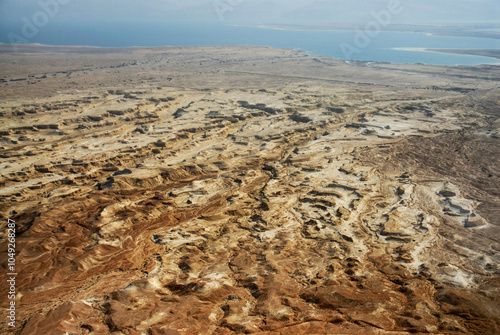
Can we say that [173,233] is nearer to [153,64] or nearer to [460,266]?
[460,266]

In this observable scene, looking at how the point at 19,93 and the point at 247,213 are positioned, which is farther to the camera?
the point at 19,93

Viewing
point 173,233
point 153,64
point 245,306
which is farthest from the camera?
point 153,64

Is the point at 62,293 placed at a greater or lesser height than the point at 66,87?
lesser

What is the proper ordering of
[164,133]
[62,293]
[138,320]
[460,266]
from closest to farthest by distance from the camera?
1. [138,320]
2. [62,293]
3. [460,266]
4. [164,133]

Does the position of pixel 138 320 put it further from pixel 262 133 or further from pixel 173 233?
pixel 262 133

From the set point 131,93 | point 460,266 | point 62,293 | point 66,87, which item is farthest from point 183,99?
point 460,266

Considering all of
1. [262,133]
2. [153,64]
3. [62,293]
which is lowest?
[62,293]
